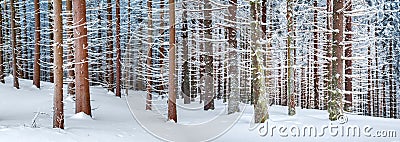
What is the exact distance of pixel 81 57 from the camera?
1205 cm

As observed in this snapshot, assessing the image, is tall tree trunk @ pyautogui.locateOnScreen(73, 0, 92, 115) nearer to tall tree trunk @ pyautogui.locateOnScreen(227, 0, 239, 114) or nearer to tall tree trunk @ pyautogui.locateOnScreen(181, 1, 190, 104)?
tall tree trunk @ pyautogui.locateOnScreen(227, 0, 239, 114)

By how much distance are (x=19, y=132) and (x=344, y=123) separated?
10.6 meters

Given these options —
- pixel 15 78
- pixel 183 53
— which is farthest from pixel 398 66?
pixel 15 78

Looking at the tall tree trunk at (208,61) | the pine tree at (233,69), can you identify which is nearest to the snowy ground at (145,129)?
the pine tree at (233,69)

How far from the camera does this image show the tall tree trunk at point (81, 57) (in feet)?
38.8

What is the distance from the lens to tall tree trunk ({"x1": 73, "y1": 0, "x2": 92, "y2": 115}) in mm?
11828

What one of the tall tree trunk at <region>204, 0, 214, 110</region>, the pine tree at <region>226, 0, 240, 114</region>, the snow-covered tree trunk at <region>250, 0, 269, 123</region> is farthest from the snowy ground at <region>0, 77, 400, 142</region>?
the tall tree trunk at <region>204, 0, 214, 110</region>

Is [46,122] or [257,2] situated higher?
[257,2]

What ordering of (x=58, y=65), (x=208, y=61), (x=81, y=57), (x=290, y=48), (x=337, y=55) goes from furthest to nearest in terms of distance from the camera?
(x=208, y=61)
(x=290, y=48)
(x=337, y=55)
(x=81, y=57)
(x=58, y=65)

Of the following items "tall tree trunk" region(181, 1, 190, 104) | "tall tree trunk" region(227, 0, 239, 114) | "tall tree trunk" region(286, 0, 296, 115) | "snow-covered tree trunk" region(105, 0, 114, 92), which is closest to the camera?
"tall tree trunk" region(227, 0, 239, 114)

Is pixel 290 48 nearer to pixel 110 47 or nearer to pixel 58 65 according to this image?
pixel 58 65

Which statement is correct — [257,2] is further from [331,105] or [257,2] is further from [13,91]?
[13,91]

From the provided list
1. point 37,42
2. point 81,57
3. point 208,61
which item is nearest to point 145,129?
point 81,57

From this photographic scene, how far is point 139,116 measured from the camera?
15.3 meters
